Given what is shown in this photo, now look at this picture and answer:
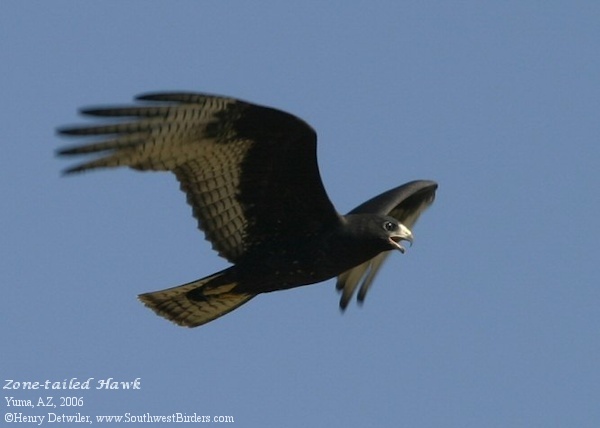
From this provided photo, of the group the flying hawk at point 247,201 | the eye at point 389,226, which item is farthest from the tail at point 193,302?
the eye at point 389,226

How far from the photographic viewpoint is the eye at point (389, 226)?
13531 mm

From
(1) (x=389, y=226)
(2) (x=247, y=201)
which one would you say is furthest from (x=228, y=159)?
(1) (x=389, y=226)

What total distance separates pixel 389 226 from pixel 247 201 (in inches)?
51.4

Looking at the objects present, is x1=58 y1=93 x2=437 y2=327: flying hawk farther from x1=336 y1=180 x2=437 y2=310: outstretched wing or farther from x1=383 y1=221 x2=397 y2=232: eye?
x1=336 y1=180 x2=437 y2=310: outstretched wing

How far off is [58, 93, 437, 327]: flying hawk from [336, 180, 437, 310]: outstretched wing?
1051 millimetres

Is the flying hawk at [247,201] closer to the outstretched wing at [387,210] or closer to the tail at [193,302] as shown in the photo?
the tail at [193,302]

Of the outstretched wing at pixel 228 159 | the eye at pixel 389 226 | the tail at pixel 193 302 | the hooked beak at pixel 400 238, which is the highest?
the outstretched wing at pixel 228 159

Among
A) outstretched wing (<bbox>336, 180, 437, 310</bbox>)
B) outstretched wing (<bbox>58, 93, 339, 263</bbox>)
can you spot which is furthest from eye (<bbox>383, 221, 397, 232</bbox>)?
outstretched wing (<bbox>336, 180, 437, 310</bbox>)

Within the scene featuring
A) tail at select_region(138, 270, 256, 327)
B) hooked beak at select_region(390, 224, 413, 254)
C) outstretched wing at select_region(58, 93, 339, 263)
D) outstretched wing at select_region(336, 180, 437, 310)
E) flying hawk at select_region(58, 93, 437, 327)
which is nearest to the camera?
outstretched wing at select_region(58, 93, 339, 263)

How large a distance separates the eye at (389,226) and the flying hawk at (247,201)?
12mm

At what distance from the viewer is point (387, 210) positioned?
15.0 m

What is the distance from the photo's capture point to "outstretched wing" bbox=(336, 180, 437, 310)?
50.1ft

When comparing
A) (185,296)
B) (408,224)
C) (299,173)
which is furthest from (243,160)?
(408,224)

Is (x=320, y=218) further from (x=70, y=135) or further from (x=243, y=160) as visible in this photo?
(x=70, y=135)
